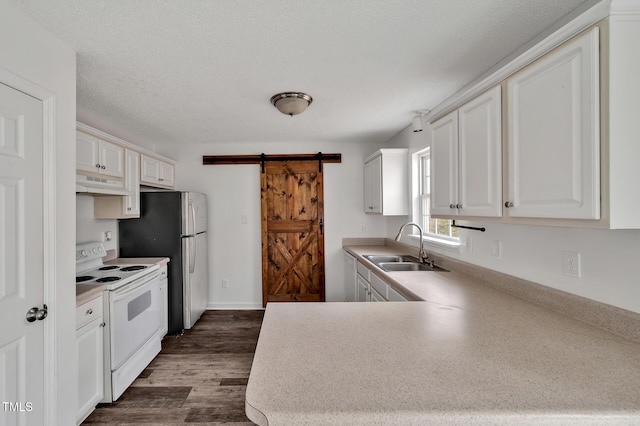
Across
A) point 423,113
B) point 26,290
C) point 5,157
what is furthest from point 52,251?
point 423,113

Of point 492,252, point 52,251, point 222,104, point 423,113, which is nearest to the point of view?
point 52,251

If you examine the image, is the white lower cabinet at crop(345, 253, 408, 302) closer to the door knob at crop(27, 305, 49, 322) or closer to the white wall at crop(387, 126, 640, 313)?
the white wall at crop(387, 126, 640, 313)

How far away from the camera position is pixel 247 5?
127cm

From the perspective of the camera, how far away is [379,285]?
245 cm

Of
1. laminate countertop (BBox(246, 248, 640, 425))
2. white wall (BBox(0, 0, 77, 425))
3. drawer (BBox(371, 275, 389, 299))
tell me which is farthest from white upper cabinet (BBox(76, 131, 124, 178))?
drawer (BBox(371, 275, 389, 299))

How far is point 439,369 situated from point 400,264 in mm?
2005

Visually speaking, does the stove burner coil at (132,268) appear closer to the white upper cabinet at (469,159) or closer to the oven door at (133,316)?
the oven door at (133,316)

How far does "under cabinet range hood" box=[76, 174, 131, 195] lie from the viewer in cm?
209

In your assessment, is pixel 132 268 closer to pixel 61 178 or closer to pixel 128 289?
pixel 128 289

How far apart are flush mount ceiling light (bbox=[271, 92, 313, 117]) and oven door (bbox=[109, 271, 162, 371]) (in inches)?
76.2

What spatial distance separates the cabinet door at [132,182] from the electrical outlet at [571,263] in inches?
135

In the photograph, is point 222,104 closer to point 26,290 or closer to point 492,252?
point 26,290

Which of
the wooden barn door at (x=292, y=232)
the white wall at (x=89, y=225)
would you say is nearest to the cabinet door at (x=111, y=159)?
the white wall at (x=89, y=225)

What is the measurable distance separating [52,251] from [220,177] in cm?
261
